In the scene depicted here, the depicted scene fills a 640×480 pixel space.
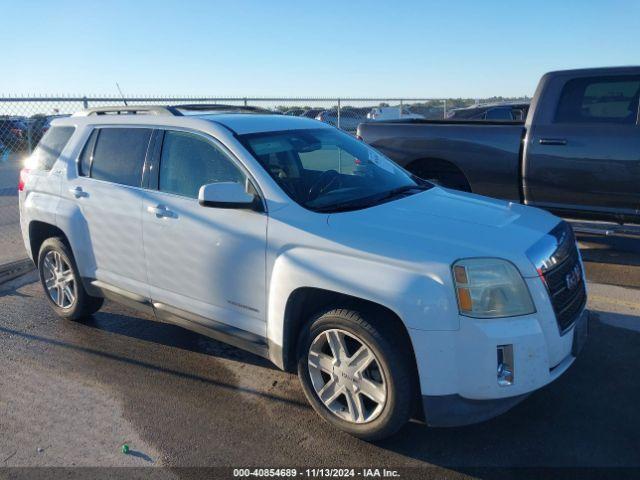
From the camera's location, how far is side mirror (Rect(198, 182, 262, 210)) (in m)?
3.49

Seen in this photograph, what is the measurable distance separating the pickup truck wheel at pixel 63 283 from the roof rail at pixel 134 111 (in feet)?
3.79

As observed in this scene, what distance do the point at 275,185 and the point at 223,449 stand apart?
1582mm

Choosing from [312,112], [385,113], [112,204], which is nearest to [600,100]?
[112,204]

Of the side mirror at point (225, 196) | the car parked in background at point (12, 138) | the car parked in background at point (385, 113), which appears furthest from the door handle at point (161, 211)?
the car parked in background at point (385, 113)

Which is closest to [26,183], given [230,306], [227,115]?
[227,115]

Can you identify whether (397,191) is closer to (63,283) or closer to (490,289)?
(490,289)

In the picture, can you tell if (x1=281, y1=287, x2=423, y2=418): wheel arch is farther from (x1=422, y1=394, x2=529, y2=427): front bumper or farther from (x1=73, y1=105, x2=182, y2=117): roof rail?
(x1=73, y1=105, x2=182, y2=117): roof rail

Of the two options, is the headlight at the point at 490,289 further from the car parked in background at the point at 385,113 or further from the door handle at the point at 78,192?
the car parked in background at the point at 385,113

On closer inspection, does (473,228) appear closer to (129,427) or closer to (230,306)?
(230,306)

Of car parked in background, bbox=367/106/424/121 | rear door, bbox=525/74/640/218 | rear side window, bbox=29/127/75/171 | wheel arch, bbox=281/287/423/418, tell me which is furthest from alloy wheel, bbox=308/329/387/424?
car parked in background, bbox=367/106/424/121

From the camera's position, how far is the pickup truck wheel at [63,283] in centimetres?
501

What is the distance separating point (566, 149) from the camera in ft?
20.5

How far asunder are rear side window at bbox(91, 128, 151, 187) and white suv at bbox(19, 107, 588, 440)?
16 mm

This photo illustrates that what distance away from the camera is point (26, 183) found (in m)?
5.33
